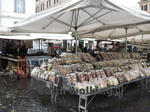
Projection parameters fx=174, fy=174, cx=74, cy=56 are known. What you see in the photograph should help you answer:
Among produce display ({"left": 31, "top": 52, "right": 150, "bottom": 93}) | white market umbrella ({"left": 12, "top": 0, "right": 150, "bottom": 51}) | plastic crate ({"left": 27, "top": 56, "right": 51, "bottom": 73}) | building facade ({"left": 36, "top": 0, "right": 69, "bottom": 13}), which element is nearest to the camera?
white market umbrella ({"left": 12, "top": 0, "right": 150, "bottom": 51})

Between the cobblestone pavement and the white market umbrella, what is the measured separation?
7.09 feet

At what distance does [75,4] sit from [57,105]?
2806 millimetres

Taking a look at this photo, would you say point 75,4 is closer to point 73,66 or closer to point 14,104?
point 73,66

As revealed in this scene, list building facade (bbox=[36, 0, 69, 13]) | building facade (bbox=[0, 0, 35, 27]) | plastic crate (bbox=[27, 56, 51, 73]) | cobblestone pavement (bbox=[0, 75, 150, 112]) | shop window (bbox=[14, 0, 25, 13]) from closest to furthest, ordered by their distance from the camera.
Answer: cobblestone pavement (bbox=[0, 75, 150, 112]) → plastic crate (bbox=[27, 56, 51, 73]) → building facade (bbox=[0, 0, 35, 27]) → shop window (bbox=[14, 0, 25, 13]) → building facade (bbox=[36, 0, 69, 13])

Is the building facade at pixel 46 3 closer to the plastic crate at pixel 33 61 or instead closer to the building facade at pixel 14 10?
the building facade at pixel 14 10

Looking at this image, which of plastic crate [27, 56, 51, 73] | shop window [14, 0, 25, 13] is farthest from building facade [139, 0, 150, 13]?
plastic crate [27, 56, 51, 73]

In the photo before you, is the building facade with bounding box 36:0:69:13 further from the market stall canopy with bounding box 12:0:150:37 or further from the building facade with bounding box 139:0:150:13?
the market stall canopy with bounding box 12:0:150:37

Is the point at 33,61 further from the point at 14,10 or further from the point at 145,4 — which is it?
the point at 145,4

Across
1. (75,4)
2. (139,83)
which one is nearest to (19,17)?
(139,83)

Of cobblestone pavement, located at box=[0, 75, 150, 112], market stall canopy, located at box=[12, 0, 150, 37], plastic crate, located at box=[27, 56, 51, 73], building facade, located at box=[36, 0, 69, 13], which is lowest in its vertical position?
cobblestone pavement, located at box=[0, 75, 150, 112]

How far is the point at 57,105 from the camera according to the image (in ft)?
16.0

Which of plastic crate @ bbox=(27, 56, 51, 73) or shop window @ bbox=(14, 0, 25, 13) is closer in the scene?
plastic crate @ bbox=(27, 56, 51, 73)

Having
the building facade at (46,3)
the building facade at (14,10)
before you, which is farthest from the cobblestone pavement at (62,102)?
the building facade at (46,3)

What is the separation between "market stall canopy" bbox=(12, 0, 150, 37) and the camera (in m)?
3.65
